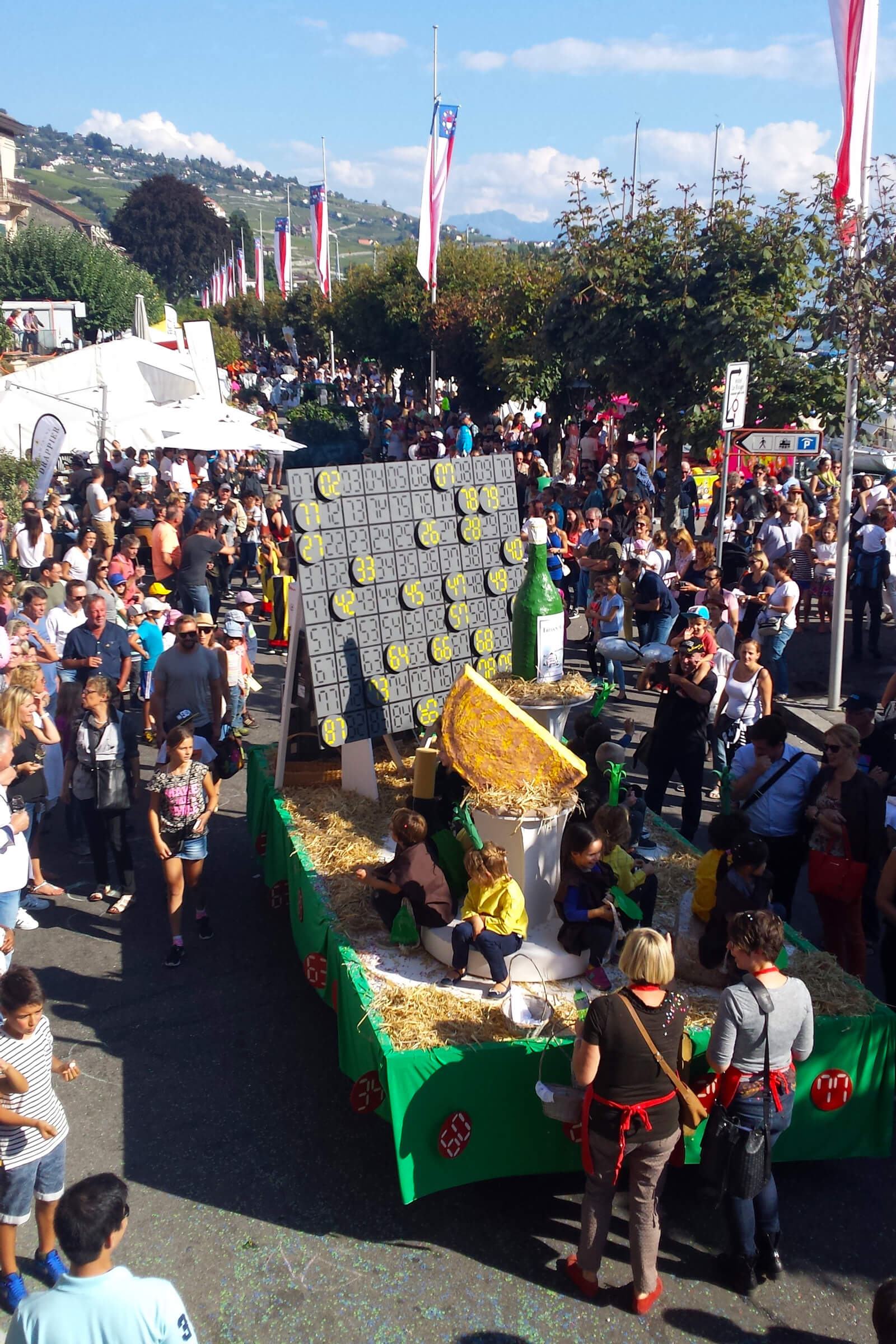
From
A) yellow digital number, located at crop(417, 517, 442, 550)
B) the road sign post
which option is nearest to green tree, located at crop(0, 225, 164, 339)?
the road sign post

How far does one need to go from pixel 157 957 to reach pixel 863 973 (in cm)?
451

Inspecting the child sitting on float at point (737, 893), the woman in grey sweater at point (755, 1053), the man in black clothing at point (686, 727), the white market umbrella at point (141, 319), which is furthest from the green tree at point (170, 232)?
the woman in grey sweater at point (755, 1053)

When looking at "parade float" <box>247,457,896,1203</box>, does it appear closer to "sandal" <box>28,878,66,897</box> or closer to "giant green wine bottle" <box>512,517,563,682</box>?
"giant green wine bottle" <box>512,517,563,682</box>

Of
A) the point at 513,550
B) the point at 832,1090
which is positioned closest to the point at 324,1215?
the point at 832,1090

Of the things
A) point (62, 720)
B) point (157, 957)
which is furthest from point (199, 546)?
point (157, 957)

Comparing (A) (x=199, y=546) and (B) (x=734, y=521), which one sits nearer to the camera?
(A) (x=199, y=546)

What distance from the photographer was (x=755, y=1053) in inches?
170

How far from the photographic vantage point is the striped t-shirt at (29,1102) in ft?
13.7

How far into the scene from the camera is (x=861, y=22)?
1026cm

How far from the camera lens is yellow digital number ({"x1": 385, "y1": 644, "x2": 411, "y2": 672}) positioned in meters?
7.54

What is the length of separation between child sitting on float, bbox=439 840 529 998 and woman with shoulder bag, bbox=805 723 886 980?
1912 millimetres

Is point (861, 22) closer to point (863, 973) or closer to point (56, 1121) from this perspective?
point (863, 973)

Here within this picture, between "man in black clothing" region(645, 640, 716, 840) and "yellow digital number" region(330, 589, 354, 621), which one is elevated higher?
"yellow digital number" region(330, 589, 354, 621)

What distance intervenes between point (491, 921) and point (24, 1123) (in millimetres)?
2302
